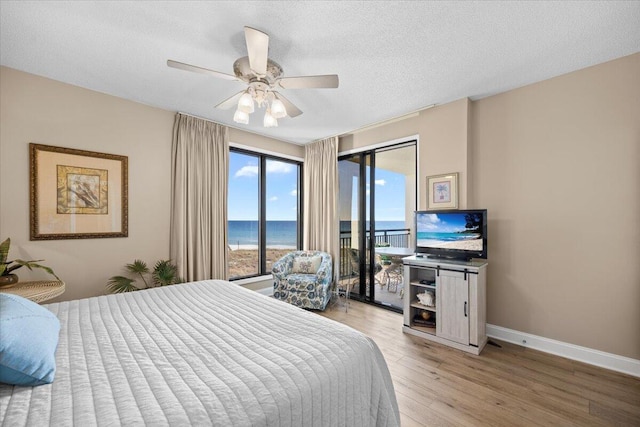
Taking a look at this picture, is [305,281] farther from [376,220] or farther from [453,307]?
[453,307]

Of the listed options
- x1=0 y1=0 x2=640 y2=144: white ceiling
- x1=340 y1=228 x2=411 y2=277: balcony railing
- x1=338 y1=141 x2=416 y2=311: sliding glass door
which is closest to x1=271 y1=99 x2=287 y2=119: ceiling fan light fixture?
x1=0 y1=0 x2=640 y2=144: white ceiling

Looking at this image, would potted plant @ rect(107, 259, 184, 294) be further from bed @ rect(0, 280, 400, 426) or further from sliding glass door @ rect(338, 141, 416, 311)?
sliding glass door @ rect(338, 141, 416, 311)

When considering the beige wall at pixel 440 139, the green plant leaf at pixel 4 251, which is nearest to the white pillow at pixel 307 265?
the beige wall at pixel 440 139

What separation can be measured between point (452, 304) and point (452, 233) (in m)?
0.76

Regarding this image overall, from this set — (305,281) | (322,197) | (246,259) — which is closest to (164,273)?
(246,259)

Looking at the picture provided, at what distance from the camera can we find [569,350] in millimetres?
2467

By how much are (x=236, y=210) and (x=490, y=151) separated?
12.1ft

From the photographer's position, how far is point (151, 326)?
4.83ft

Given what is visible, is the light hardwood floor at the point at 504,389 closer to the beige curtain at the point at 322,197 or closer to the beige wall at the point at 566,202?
the beige wall at the point at 566,202

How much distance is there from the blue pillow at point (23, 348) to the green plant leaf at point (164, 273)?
6.51 feet

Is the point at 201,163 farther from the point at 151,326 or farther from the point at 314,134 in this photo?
the point at 151,326

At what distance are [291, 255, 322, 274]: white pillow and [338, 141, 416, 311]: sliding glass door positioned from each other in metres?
0.55

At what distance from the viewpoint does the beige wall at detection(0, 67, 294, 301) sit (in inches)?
95.4

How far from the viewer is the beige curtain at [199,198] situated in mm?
3387
